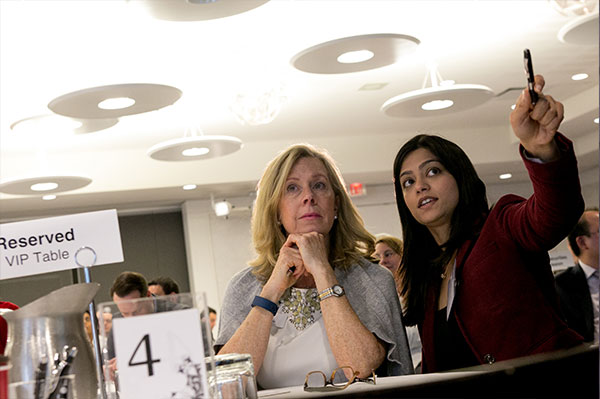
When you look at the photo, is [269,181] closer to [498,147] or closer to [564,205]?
[564,205]

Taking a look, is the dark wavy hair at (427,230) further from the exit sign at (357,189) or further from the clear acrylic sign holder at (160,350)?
the exit sign at (357,189)

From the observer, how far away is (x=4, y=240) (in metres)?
1.31

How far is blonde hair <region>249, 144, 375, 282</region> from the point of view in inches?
79.7

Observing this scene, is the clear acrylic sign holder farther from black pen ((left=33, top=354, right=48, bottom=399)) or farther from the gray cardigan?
the gray cardigan

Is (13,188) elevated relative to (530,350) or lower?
elevated

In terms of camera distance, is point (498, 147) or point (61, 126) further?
point (498, 147)

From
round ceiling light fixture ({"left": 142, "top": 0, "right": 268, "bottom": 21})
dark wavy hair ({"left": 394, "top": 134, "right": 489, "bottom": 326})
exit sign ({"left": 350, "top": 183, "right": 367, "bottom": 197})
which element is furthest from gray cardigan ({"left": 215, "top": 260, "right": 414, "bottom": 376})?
exit sign ({"left": 350, "top": 183, "right": 367, "bottom": 197})

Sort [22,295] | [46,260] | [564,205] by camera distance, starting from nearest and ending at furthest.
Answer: [46,260] → [564,205] → [22,295]

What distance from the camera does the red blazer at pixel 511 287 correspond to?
1.62 m

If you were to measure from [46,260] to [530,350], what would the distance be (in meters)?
1.05

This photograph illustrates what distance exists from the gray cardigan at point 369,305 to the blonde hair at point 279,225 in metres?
0.07

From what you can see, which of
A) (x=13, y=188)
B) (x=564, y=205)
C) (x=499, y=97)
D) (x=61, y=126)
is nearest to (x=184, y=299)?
(x=564, y=205)

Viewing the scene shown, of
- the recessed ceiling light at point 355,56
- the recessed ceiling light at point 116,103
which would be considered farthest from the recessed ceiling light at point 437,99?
the recessed ceiling light at point 116,103

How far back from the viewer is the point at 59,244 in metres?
1.29
